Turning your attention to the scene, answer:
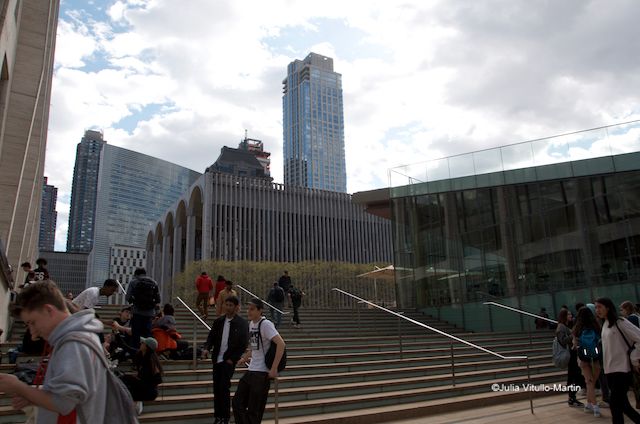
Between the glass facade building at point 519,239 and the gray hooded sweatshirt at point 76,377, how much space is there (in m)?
17.2

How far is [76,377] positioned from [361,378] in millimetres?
7686

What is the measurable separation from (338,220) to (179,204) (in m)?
22.7

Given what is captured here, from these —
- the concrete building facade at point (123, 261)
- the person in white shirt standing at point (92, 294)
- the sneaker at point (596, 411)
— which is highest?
the concrete building facade at point (123, 261)

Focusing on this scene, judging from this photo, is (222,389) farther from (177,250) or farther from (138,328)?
(177,250)

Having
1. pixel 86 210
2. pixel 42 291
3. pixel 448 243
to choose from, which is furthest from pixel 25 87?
pixel 86 210

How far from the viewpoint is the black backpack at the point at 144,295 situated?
296 inches

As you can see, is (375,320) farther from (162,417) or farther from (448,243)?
(162,417)

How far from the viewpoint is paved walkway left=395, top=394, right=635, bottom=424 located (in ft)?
23.7

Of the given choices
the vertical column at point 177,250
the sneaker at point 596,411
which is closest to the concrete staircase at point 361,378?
the sneaker at point 596,411

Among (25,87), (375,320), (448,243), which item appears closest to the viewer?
(25,87)

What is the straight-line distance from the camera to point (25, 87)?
43.2 feet

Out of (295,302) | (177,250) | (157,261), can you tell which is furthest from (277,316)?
(157,261)

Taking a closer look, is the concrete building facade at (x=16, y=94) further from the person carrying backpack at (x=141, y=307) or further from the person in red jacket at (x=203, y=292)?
the person in red jacket at (x=203, y=292)

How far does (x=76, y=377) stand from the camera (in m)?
2.17
